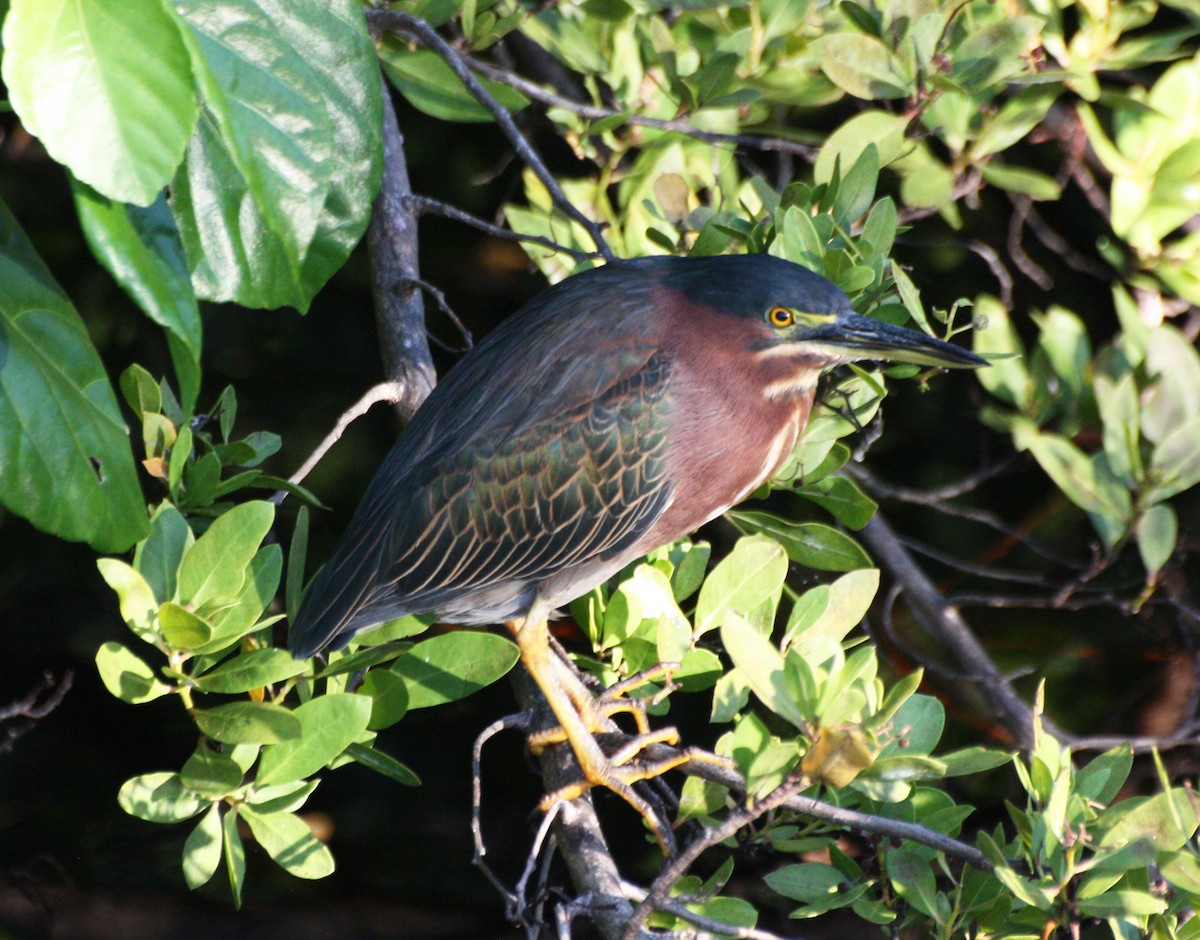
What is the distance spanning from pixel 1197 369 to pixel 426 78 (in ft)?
5.04

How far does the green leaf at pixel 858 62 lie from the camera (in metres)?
2.03

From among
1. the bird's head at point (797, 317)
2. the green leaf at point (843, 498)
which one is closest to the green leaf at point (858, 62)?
the bird's head at point (797, 317)

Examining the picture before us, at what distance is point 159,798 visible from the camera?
1.56 metres

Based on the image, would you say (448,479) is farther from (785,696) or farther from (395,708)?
(785,696)

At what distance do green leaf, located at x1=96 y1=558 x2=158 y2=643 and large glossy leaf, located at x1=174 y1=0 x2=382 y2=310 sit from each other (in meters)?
0.37

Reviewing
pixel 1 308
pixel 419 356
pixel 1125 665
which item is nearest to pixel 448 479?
pixel 419 356

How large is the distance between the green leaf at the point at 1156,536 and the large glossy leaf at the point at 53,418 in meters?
1.79

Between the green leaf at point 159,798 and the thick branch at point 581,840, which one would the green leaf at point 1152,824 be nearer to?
the thick branch at point 581,840

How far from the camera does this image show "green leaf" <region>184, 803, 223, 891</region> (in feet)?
5.11

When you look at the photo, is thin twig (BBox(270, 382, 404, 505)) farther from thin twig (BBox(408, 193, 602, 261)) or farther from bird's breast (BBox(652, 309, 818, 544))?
bird's breast (BBox(652, 309, 818, 544))

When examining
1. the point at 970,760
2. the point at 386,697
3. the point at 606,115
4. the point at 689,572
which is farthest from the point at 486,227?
the point at 970,760

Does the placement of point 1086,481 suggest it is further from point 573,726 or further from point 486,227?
point 486,227

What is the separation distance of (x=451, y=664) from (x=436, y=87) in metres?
1.02

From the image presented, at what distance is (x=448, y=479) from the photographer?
2.02 m
